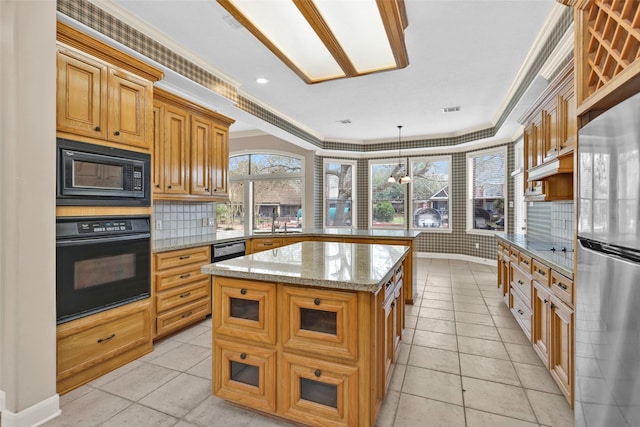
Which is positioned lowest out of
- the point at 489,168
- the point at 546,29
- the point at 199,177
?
the point at 199,177

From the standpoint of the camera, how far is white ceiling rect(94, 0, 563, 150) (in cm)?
262

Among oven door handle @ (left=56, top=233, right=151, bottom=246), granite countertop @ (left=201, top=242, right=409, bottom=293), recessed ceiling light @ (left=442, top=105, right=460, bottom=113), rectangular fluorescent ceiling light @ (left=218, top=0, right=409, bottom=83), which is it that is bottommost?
granite countertop @ (left=201, top=242, right=409, bottom=293)

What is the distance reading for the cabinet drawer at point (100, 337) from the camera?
2002mm

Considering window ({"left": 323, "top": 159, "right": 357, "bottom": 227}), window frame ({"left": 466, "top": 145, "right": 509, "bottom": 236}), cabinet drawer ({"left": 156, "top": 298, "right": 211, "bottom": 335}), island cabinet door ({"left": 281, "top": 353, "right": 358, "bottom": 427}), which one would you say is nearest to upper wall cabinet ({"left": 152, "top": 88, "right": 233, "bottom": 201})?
cabinet drawer ({"left": 156, "top": 298, "right": 211, "bottom": 335})

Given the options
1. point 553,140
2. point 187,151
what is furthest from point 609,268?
point 187,151

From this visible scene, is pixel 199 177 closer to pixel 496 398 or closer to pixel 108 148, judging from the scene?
pixel 108 148

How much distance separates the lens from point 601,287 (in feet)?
3.46

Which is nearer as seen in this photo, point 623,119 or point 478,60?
point 623,119

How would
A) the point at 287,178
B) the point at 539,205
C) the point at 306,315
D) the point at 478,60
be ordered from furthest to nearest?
the point at 287,178 → the point at 539,205 → the point at 478,60 → the point at 306,315

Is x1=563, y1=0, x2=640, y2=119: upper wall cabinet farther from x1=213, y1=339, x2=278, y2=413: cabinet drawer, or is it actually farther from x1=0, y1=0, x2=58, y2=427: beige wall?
x1=0, y1=0, x2=58, y2=427: beige wall

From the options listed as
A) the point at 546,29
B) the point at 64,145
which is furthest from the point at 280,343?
the point at 546,29

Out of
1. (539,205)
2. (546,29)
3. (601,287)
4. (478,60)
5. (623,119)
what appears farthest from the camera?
(539,205)

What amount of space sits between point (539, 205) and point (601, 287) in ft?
13.1

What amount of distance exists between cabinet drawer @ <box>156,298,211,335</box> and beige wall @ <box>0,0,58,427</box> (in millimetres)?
1029
